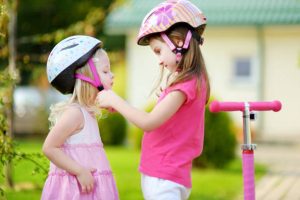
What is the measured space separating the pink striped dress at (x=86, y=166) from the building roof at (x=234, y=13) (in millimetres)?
14901

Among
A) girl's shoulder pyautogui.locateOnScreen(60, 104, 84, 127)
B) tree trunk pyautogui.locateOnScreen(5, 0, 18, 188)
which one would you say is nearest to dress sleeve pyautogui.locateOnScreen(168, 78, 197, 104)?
girl's shoulder pyautogui.locateOnScreen(60, 104, 84, 127)

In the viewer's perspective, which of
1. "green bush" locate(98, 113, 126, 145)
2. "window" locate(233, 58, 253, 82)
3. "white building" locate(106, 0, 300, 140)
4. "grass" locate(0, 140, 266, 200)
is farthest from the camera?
"window" locate(233, 58, 253, 82)

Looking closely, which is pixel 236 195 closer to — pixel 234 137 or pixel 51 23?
pixel 234 137

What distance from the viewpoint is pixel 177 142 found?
163 inches

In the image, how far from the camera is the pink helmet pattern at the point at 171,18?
4148 millimetres

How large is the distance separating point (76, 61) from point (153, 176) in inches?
31.1

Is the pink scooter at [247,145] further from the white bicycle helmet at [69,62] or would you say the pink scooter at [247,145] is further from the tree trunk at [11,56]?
the tree trunk at [11,56]

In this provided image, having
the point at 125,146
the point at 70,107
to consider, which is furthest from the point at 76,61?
the point at 125,146

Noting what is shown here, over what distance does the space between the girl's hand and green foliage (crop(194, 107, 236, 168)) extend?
8.11 meters

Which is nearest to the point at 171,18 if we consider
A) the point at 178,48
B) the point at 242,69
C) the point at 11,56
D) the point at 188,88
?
the point at 178,48

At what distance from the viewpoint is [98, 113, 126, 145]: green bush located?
62.0 feet

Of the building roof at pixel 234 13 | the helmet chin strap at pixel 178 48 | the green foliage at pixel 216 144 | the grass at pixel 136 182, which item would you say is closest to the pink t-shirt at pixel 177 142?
the helmet chin strap at pixel 178 48

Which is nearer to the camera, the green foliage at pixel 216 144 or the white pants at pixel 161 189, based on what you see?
the white pants at pixel 161 189

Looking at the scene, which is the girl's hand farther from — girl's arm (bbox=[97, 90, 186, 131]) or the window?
the window
